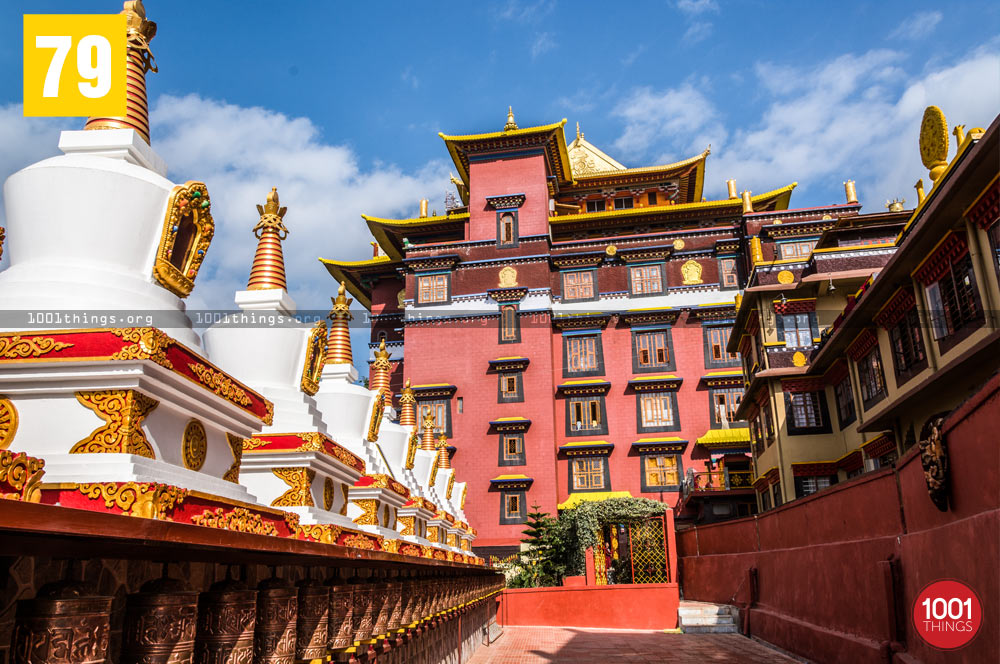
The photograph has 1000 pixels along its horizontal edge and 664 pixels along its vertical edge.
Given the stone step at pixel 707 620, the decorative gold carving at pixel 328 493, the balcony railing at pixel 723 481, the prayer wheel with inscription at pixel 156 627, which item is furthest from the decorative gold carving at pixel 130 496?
the balcony railing at pixel 723 481

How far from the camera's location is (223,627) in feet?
14.3

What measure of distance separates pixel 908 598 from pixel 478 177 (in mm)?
34668

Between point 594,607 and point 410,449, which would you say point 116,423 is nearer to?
point 410,449

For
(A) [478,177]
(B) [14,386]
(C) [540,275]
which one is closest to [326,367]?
(B) [14,386]

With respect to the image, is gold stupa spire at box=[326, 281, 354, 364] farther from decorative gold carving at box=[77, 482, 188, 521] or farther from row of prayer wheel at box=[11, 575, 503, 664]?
decorative gold carving at box=[77, 482, 188, 521]

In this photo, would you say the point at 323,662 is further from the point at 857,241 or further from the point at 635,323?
the point at 635,323

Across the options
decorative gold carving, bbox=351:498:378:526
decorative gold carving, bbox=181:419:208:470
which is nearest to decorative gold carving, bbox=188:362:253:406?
decorative gold carving, bbox=181:419:208:470

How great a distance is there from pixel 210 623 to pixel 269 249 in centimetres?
552

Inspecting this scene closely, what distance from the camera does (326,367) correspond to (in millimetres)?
12141

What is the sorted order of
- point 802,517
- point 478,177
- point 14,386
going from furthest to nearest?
point 478,177
point 802,517
point 14,386

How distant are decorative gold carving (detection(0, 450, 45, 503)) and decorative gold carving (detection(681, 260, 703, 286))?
123ft

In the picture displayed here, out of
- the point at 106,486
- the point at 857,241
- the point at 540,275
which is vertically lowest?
the point at 106,486

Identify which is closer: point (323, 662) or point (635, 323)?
point (323, 662)

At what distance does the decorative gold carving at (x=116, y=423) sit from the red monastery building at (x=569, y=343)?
3050 centimetres
